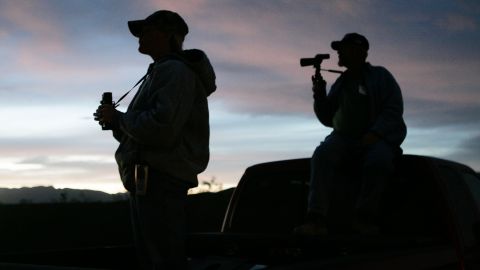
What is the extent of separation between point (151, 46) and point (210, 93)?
384 mm

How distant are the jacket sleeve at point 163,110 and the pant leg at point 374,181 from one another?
133 centimetres

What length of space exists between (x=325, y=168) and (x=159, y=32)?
1.48m

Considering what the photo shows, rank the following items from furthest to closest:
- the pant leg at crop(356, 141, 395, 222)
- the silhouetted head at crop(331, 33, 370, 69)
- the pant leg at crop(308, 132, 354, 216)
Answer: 1. the silhouetted head at crop(331, 33, 370, 69)
2. the pant leg at crop(308, 132, 354, 216)
3. the pant leg at crop(356, 141, 395, 222)

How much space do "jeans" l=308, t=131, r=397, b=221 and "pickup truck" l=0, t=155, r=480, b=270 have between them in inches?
3.2

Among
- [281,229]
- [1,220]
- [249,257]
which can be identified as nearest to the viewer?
[249,257]

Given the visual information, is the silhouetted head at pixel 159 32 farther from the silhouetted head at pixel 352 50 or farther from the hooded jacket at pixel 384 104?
the silhouetted head at pixel 352 50

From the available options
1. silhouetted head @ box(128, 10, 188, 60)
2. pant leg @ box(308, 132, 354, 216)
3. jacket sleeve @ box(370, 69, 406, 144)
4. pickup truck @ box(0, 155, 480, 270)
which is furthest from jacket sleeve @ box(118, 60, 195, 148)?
jacket sleeve @ box(370, 69, 406, 144)

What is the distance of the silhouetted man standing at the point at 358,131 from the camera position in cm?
446

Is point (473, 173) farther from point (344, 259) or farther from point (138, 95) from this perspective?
point (138, 95)

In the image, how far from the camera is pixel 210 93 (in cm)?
388

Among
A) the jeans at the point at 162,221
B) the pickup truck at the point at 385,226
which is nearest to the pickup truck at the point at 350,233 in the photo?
the pickup truck at the point at 385,226

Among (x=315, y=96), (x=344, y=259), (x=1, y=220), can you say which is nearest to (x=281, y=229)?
(x=315, y=96)

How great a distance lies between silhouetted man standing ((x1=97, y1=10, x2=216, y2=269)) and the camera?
3500mm

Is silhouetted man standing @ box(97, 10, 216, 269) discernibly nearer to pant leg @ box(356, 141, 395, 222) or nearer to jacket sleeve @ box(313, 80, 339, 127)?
pant leg @ box(356, 141, 395, 222)
